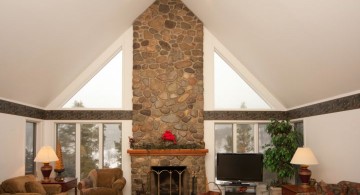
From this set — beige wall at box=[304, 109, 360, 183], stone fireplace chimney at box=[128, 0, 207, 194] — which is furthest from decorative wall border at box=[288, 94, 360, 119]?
stone fireplace chimney at box=[128, 0, 207, 194]

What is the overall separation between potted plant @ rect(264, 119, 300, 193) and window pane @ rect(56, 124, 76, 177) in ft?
15.2

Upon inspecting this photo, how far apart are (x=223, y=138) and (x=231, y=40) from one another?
2.44m

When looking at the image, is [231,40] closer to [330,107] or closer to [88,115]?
[330,107]

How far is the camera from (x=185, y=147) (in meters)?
9.79

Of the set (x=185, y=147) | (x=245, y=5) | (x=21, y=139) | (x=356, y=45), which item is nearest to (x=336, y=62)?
(x=356, y=45)

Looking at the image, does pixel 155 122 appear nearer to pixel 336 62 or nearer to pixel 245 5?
pixel 245 5

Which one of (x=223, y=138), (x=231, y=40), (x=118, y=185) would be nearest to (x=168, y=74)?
(x=231, y=40)

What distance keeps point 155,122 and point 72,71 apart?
2277mm

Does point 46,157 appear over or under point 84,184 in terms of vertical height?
over

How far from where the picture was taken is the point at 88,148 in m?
10.3

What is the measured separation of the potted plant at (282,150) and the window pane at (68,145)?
4.63 meters

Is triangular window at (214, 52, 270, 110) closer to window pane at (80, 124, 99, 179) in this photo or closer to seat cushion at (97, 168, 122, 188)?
seat cushion at (97, 168, 122, 188)

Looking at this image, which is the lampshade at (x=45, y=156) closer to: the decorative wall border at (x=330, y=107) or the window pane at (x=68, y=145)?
the window pane at (x=68, y=145)

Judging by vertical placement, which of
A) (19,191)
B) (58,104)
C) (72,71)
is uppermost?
(72,71)
